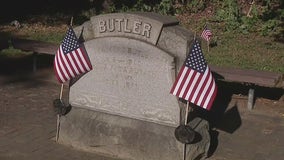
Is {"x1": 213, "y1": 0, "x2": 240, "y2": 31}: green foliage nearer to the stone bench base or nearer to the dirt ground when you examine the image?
the dirt ground

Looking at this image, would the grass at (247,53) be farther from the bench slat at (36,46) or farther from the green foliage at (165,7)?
the green foliage at (165,7)

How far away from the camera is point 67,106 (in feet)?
20.6

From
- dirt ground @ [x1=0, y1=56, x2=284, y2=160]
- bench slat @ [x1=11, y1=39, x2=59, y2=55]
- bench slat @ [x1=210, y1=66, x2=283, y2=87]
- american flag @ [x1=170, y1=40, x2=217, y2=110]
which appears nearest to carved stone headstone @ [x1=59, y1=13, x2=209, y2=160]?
american flag @ [x1=170, y1=40, x2=217, y2=110]

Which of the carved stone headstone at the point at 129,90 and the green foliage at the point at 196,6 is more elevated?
the carved stone headstone at the point at 129,90

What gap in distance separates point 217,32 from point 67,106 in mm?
8343

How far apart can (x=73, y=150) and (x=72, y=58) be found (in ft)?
3.58

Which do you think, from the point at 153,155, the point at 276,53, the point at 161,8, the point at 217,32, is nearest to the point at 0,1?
the point at 161,8

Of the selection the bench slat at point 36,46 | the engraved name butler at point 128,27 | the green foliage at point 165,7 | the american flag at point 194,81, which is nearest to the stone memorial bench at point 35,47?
the bench slat at point 36,46

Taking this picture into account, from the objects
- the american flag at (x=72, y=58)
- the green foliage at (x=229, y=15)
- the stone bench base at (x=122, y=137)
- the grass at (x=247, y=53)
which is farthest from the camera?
the green foliage at (x=229, y=15)

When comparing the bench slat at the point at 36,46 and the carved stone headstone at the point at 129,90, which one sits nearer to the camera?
the carved stone headstone at the point at 129,90

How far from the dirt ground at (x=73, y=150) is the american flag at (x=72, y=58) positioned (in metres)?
0.93

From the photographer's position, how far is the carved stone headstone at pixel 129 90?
554 cm

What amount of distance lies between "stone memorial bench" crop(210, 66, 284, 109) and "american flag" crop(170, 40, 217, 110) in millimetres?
2151

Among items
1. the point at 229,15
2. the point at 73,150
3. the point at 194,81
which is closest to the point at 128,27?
the point at 194,81
